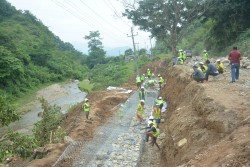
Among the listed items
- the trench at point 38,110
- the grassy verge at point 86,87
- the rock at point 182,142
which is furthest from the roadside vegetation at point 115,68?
the rock at point 182,142

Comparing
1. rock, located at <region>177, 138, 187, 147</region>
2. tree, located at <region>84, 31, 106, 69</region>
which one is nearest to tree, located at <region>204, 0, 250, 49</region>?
rock, located at <region>177, 138, 187, 147</region>

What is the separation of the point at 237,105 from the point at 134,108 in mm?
13124

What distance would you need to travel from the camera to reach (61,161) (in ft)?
44.9

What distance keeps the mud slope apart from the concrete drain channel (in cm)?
194

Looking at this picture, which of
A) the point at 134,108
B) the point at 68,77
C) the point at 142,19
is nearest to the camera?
the point at 134,108

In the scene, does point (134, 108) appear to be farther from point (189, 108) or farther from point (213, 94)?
point (213, 94)

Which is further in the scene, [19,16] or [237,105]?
[19,16]

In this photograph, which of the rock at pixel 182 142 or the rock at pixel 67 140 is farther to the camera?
the rock at pixel 67 140

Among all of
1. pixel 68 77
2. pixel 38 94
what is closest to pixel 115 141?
pixel 38 94

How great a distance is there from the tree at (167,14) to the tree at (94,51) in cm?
4729

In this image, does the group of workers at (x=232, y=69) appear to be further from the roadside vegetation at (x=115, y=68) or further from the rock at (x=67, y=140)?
the roadside vegetation at (x=115, y=68)

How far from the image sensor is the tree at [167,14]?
3675 centimetres

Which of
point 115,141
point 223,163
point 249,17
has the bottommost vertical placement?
point 115,141

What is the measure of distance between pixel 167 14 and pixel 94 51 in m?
53.1
